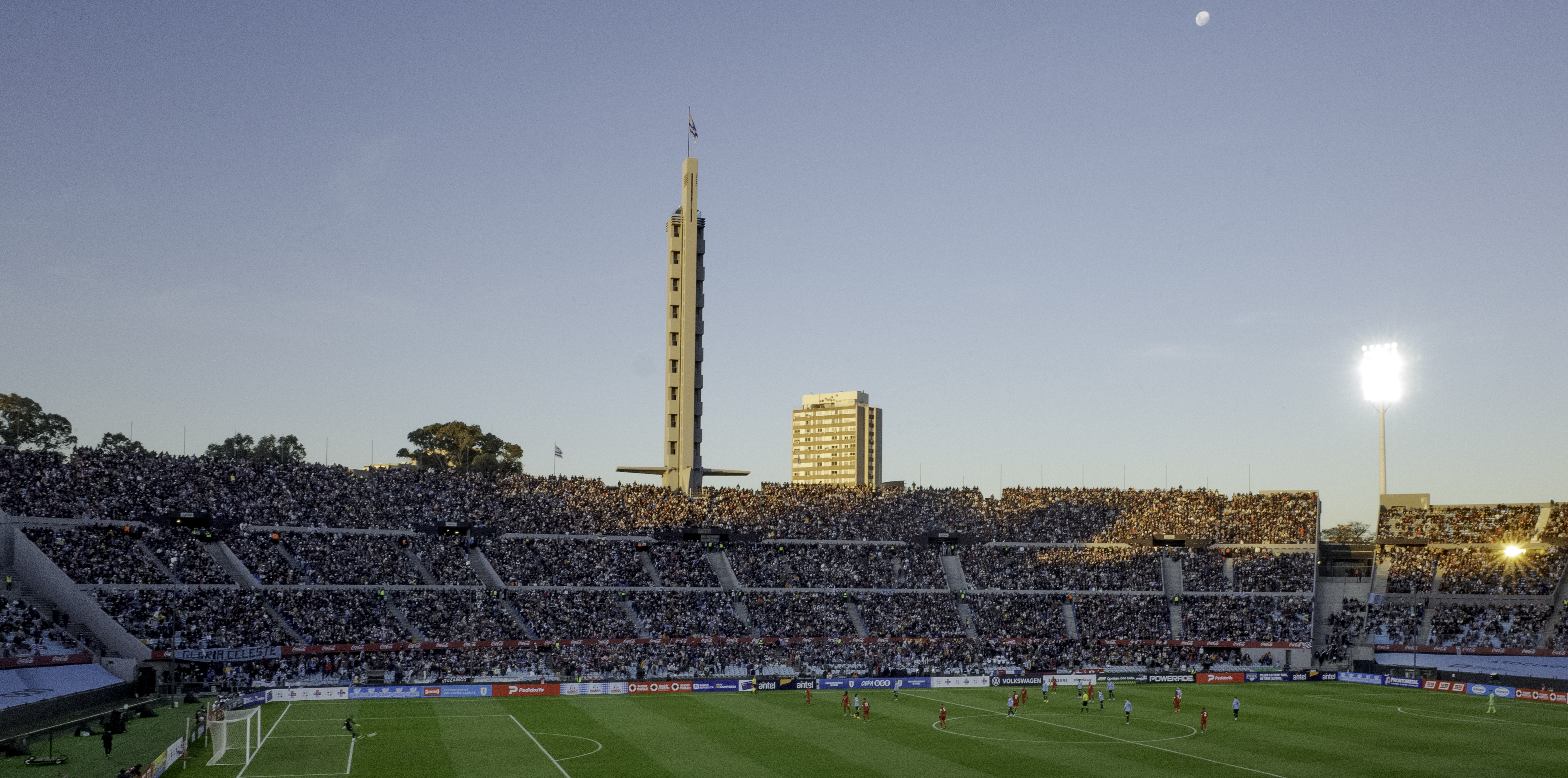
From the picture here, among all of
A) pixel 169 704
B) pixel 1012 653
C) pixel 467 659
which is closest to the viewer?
pixel 169 704

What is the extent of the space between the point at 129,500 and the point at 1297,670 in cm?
7421

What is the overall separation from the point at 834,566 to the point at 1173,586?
86.5ft

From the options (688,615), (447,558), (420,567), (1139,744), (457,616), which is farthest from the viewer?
(688,615)

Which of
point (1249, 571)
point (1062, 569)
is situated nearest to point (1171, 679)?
point (1062, 569)

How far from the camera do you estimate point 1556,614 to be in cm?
8106

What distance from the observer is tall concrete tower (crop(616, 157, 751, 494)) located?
3942 inches

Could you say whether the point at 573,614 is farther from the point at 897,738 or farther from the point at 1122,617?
the point at 1122,617

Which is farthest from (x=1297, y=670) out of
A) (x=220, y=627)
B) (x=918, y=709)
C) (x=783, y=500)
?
(x=220, y=627)

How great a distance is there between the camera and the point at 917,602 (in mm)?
85688

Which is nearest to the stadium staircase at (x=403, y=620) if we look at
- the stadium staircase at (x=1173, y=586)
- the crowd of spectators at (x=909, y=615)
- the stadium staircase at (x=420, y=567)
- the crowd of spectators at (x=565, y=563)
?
the stadium staircase at (x=420, y=567)

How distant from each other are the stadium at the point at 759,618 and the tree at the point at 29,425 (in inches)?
1847

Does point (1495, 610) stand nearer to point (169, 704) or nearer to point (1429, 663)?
point (1429, 663)

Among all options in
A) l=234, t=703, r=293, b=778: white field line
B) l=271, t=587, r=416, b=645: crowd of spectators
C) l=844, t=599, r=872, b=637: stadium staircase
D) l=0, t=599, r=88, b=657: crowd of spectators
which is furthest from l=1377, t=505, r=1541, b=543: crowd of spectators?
l=0, t=599, r=88, b=657: crowd of spectators

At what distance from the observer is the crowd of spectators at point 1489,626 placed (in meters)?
79.5
